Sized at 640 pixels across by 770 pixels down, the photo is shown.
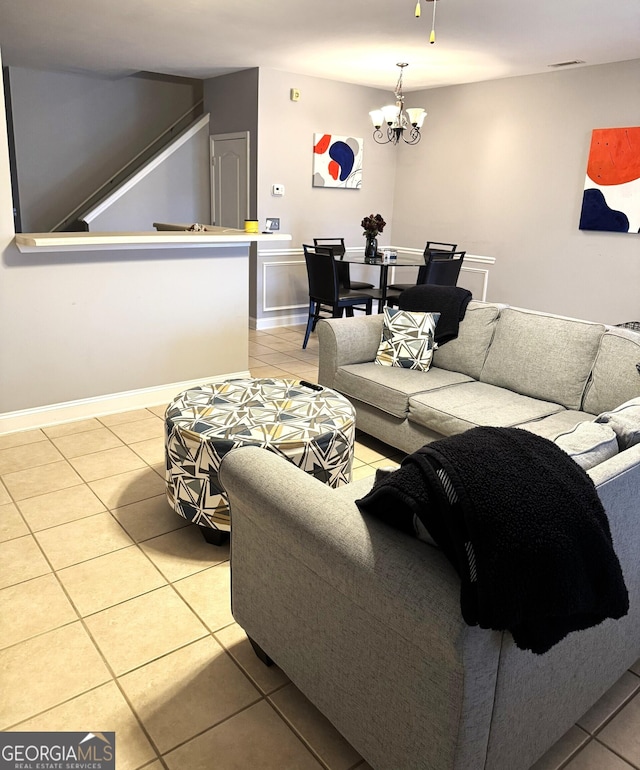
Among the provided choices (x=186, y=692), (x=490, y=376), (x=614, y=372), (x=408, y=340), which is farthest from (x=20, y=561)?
(x=614, y=372)

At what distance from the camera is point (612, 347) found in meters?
2.83

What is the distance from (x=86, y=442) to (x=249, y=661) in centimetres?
197

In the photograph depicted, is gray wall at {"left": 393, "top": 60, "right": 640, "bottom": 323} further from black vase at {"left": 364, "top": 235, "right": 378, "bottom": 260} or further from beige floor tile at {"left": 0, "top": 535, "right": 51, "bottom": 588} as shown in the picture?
beige floor tile at {"left": 0, "top": 535, "right": 51, "bottom": 588}

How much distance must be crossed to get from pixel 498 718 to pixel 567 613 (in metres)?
0.29

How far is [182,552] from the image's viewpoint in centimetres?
248

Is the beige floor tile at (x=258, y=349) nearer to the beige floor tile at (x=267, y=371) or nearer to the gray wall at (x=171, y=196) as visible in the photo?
the beige floor tile at (x=267, y=371)

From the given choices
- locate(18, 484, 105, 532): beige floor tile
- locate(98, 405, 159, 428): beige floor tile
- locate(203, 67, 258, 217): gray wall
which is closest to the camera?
locate(18, 484, 105, 532): beige floor tile

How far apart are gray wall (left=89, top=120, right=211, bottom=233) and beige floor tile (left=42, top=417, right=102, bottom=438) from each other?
3584 mm

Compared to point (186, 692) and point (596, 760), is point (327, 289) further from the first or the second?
point (596, 760)

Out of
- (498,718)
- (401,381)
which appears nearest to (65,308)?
(401,381)

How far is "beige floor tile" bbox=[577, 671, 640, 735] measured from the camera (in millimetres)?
1720

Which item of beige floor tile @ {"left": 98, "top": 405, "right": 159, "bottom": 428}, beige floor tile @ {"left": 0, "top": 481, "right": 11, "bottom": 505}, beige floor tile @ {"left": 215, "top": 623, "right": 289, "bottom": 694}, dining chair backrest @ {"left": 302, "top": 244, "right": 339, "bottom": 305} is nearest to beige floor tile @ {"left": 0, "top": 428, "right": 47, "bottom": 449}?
beige floor tile @ {"left": 98, "top": 405, "right": 159, "bottom": 428}

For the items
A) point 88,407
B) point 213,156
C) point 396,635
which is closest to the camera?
point 396,635

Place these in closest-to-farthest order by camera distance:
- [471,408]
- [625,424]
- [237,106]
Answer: [625,424] < [471,408] < [237,106]
